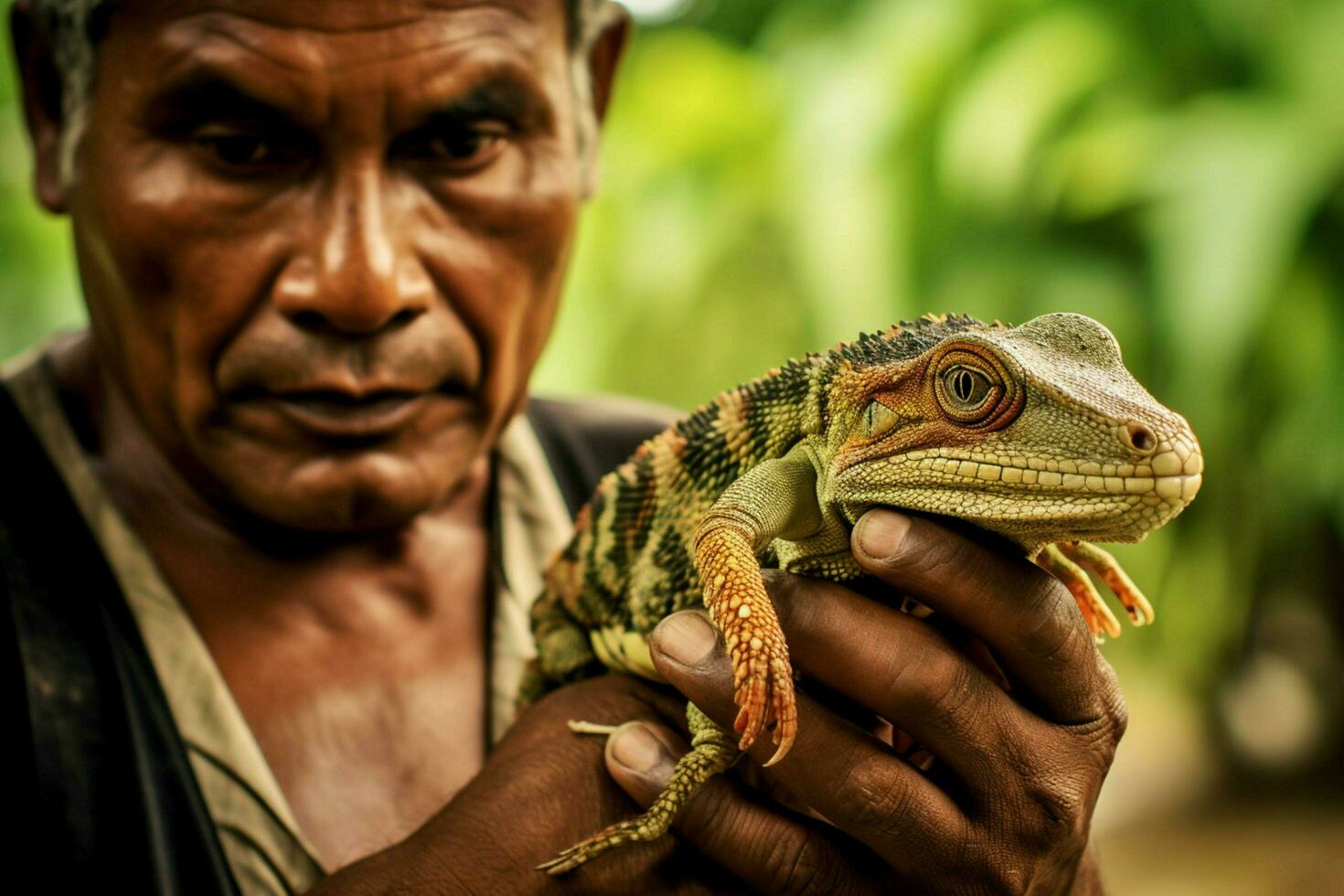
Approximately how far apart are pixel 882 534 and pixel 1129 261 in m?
3.46

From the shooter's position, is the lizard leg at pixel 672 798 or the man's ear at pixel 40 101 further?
the man's ear at pixel 40 101

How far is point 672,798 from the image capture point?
53.1 inches

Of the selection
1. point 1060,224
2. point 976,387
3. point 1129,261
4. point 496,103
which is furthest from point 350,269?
point 1129,261

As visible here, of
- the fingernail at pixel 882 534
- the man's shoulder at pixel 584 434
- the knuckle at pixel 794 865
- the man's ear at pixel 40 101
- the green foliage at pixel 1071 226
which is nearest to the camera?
the fingernail at pixel 882 534

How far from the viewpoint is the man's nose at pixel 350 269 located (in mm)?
1704

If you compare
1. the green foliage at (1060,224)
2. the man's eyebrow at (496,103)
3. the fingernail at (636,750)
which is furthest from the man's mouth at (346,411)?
the green foliage at (1060,224)

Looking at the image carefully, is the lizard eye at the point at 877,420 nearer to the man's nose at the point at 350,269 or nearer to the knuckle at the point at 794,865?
the knuckle at the point at 794,865

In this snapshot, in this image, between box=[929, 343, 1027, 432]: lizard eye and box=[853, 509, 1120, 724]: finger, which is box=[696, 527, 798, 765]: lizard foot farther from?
box=[929, 343, 1027, 432]: lizard eye

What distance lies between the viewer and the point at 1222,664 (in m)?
4.54

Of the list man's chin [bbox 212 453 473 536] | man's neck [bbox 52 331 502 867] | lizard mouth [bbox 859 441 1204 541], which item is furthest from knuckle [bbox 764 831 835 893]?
man's chin [bbox 212 453 473 536]

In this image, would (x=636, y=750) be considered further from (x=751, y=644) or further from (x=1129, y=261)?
(x=1129, y=261)

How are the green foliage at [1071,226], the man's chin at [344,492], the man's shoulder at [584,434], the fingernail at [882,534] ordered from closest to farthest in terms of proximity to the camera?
1. the fingernail at [882,534]
2. the man's chin at [344,492]
3. the man's shoulder at [584,434]
4. the green foliage at [1071,226]

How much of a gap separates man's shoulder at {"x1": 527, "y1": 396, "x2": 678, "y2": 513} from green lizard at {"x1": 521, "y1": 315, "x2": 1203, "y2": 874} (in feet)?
2.91

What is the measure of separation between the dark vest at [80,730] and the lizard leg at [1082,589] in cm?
121
